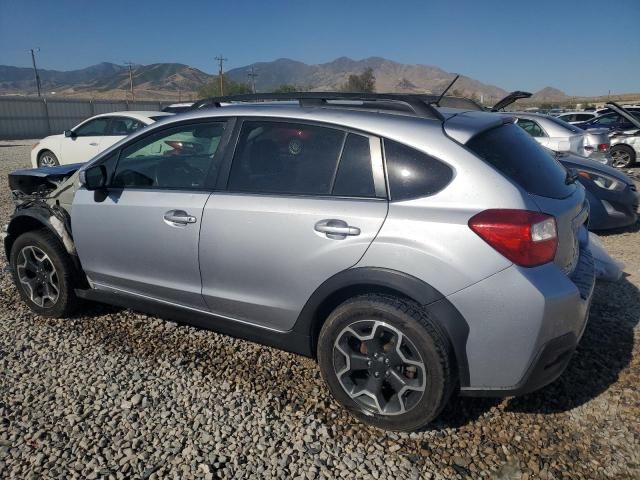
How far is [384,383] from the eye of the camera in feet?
8.26

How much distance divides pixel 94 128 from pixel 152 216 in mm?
8522

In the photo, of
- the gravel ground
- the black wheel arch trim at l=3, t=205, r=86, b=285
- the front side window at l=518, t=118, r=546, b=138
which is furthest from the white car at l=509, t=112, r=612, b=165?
the black wheel arch trim at l=3, t=205, r=86, b=285

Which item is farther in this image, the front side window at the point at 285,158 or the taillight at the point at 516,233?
the front side window at the point at 285,158

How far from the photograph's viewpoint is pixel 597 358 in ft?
10.5

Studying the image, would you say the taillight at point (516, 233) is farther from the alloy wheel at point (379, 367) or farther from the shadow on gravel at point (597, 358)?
the shadow on gravel at point (597, 358)

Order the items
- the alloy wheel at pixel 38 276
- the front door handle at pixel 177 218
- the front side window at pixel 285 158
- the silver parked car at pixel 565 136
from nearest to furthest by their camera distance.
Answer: the front side window at pixel 285 158 → the front door handle at pixel 177 218 → the alloy wheel at pixel 38 276 → the silver parked car at pixel 565 136

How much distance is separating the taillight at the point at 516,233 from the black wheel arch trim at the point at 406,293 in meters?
0.35

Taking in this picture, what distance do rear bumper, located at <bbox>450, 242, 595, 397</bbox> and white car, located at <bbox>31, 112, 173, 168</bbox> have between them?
875 cm

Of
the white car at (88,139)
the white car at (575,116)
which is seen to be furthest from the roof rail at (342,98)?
the white car at (575,116)

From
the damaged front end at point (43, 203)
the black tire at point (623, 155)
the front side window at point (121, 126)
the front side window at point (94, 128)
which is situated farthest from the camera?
the black tire at point (623, 155)

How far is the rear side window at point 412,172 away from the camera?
234cm

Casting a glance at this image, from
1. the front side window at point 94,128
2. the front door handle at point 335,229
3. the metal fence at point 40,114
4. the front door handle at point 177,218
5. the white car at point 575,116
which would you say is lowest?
the metal fence at point 40,114

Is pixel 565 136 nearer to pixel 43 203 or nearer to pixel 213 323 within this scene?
pixel 213 323

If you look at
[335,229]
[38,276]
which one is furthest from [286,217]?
[38,276]
